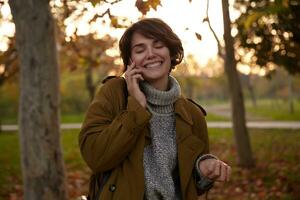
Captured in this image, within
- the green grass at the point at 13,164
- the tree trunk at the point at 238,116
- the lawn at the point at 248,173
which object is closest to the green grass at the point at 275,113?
the lawn at the point at 248,173

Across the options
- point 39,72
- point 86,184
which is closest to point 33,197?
point 39,72

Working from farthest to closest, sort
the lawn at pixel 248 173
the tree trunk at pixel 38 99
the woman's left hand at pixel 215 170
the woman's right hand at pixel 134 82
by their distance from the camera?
the lawn at pixel 248 173
the tree trunk at pixel 38 99
the woman's left hand at pixel 215 170
the woman's right hand at pixel 134 82

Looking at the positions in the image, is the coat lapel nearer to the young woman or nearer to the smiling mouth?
the young woman

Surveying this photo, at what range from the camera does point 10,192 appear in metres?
7.47

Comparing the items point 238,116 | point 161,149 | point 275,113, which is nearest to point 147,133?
point 161,149

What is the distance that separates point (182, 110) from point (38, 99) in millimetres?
2763

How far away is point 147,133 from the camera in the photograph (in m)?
2.33

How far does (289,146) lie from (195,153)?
1011 centimetres

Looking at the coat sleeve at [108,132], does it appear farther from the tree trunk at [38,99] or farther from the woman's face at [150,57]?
the tree trunk at [38,99]

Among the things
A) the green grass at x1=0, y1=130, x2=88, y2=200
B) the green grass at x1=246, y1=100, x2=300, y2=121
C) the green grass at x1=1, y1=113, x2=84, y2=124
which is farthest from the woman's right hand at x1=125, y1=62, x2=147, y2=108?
the green grass at x1=1, y1=113, x2=84, y2=124

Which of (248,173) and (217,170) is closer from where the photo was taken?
(217,170)

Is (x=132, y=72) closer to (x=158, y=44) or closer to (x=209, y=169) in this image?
(x=158, y=44)

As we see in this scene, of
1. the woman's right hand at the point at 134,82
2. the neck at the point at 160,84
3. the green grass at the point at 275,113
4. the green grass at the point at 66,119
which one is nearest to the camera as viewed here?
the woman's right hand at the point at 134,82

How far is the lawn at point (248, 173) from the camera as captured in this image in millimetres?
7160
